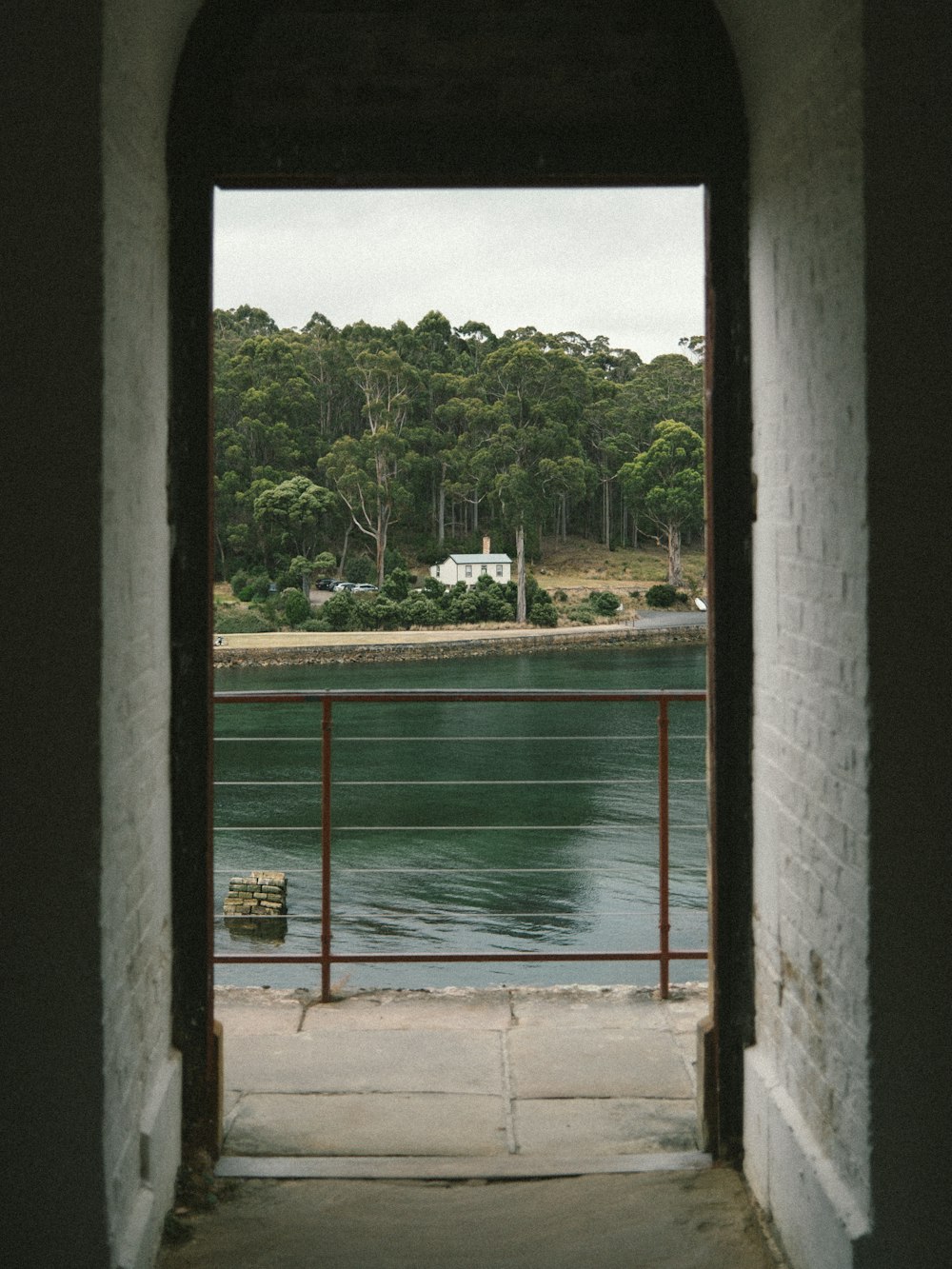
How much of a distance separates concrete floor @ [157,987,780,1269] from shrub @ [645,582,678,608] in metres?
35.9

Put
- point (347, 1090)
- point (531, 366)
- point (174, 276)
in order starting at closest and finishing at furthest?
point (174, 276)
point (347, 1090)
point (531, 366)

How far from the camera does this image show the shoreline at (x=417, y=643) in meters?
30.9

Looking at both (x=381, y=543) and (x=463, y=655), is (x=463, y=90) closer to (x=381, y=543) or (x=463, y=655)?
(x=463, y=655)

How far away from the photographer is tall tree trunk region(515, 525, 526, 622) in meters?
37.2

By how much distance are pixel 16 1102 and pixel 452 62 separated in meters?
1.99

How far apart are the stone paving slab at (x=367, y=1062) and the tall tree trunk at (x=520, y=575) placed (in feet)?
109


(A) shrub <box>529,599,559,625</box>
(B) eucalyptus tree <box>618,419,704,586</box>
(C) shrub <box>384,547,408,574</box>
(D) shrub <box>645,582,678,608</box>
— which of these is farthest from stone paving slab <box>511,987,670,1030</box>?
(B) eucalyptus tree <box>618,419,704,586</box>

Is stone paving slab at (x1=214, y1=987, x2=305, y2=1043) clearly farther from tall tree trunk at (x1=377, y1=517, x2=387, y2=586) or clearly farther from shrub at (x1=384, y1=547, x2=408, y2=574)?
shrub at (x1=384, y1=547, x2=408, y2=574)

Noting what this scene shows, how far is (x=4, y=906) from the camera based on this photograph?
1.86 meters

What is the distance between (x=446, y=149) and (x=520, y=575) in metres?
35.1

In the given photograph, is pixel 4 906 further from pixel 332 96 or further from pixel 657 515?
pixel 657 515

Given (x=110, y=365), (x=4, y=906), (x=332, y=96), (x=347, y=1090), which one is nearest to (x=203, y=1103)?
(x=347, y=1090)

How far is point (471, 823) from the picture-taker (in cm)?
1952

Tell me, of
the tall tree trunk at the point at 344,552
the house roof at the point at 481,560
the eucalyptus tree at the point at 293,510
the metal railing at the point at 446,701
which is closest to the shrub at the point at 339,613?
the eucalyptus tree at the point at 293,510
